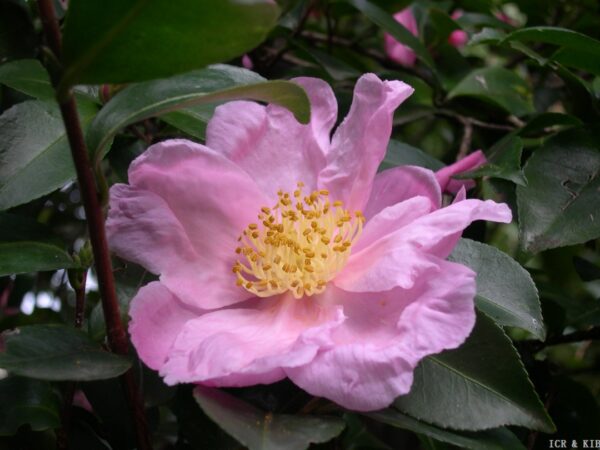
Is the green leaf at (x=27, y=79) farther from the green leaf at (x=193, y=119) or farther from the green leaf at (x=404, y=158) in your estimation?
the green leaf at (x=404, y=158)

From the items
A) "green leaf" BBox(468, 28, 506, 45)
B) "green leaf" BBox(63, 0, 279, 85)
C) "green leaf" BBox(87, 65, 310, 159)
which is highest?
"green leaf" BBox(63, 0, 279, 85)

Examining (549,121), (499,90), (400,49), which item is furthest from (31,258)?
(400,49)

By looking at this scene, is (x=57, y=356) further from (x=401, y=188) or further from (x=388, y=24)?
(x=388, y=24)

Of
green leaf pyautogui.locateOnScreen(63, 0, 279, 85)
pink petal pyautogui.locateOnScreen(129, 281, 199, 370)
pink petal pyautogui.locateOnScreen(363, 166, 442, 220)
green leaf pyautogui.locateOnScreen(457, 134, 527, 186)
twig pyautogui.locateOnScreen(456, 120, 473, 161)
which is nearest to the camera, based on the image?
green leaf pyautogui.locateOnScreen(63, 0, 279, 85)

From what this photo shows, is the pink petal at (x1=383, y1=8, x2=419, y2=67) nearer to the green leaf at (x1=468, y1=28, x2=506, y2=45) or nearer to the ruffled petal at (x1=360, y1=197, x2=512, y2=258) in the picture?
the green leaf at (x1=468, y1=28, x2=506, y2=45)

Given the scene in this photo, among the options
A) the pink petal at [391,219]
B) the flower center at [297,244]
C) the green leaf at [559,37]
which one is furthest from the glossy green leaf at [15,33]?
the green leaf at [559,37]

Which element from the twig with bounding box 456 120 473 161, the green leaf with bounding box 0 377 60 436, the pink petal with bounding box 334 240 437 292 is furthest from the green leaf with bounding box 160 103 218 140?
the twig with bounding box 456 120 473 161

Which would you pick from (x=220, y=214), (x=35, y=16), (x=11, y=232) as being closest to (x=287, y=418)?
(x=220, y=214)
